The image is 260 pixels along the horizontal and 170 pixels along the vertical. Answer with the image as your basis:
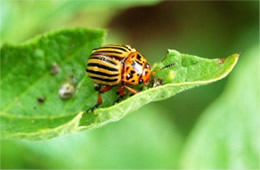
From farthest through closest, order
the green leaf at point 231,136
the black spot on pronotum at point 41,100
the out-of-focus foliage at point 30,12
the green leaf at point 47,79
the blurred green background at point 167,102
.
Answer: the out-of-focus foliage at point 30,12 → the blurred green background at point 167,102 → the green leaf at point 231,136 → the black spot on pronotum at point 41,100 → the green leaf at point 47,79

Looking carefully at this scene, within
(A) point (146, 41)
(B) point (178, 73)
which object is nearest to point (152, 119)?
(A) point (146, 41)

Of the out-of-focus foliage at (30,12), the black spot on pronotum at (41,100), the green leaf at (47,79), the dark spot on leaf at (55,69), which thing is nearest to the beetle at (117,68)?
the green leaf at (47,79)

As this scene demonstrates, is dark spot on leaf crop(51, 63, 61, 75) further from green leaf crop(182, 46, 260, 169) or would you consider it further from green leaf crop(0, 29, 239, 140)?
green leaf crop(182, 46, 260, 169)

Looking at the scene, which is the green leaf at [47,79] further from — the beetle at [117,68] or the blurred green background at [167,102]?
the blurred green background at [167,102]

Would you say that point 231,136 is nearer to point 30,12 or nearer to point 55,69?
point 55,69

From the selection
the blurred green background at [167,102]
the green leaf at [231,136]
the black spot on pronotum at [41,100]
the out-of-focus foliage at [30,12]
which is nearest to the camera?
the black spot on pronotum at [41,100]

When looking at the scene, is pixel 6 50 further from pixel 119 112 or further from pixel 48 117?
pixel 119 112

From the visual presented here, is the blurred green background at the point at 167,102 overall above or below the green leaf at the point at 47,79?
above
